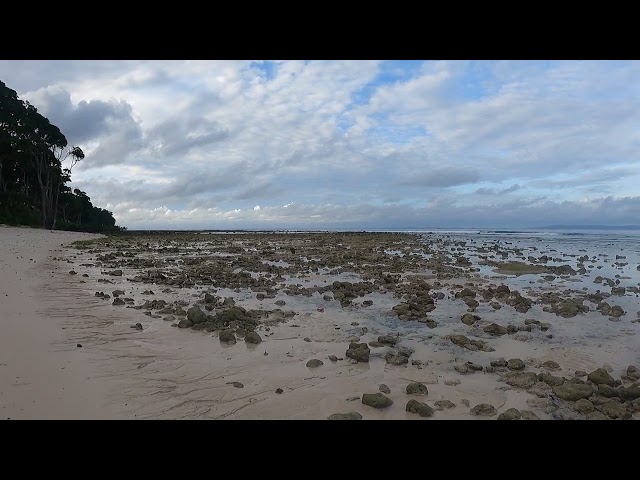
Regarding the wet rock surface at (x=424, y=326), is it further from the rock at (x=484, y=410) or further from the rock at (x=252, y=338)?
the rock at (x=484, y=410)

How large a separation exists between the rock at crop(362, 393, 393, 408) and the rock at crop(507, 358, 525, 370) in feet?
9.43

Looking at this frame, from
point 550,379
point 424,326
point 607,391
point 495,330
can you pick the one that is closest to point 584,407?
point 607,391

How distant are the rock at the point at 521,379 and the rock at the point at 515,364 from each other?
12.4 inches

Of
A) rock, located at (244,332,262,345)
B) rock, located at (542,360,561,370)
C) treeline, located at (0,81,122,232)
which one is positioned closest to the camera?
rock, located at (542,360,561,370)

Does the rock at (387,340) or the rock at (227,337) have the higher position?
the rock at (227,337)

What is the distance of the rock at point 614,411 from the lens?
5.60m

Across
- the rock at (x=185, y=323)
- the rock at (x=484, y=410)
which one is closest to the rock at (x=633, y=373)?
the rock at (x=484, y=410)

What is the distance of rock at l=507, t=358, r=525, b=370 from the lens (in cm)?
734

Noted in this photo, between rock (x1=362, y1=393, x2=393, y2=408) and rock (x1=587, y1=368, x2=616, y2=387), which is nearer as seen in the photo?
rock (x1=362, y1=393, x2=393, y2=408)

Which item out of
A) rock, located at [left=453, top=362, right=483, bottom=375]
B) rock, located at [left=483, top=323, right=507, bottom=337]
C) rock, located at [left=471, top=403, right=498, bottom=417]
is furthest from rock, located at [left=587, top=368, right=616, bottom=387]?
rock, located at [left=483, top=323, right=507, bottom=337]

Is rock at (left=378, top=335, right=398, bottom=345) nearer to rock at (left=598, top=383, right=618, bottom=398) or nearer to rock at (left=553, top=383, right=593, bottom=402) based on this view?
rock at (left=553, top=383, right=593, bottom=402)
